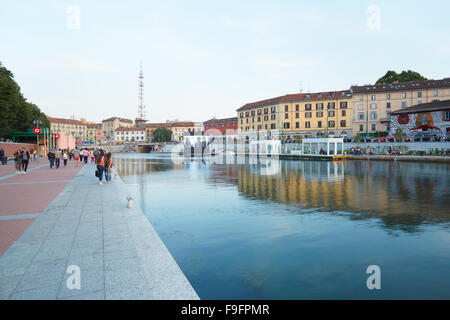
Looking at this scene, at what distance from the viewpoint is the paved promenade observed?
402cm

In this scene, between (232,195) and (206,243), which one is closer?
(206,243)

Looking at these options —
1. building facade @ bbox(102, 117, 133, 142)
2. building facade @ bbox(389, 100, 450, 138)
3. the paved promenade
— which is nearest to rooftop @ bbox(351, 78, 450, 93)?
building facade @ bbox(389, 100, 450, 138)

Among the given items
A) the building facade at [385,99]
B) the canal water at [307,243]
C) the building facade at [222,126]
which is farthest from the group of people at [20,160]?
the building facade at [222,126]

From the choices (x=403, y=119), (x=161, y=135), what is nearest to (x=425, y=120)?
(x=403, y=119)

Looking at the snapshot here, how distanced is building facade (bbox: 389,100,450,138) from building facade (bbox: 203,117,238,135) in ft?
152

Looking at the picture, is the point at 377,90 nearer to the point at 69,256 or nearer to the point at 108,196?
the point at 108,196

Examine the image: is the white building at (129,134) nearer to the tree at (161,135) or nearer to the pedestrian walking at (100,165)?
the tree at (161,135)

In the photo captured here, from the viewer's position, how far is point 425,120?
46.7 meters

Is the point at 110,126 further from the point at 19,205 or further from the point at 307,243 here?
the point at 307,243

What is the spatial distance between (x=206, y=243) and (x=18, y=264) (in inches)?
137

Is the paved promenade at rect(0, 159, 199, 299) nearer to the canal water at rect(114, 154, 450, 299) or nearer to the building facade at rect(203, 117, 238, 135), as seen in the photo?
the canal water at rect(114, 154, 450, 299)

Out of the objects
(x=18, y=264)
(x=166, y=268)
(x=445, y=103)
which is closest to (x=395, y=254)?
(x=166, y=268)

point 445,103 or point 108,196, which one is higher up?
point 445,103

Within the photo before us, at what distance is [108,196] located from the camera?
11836mm
